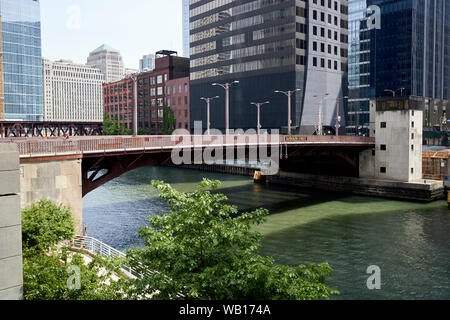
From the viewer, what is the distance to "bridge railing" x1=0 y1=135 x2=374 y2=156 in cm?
2925

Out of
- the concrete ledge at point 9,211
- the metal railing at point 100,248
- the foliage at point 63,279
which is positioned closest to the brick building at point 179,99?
the metal railing at point 100,248

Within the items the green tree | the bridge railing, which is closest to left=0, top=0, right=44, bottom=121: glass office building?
the bridge railing

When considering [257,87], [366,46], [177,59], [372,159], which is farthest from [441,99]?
[372,159]

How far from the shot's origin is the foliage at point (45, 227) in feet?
70.6

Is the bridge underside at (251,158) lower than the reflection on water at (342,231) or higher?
higher

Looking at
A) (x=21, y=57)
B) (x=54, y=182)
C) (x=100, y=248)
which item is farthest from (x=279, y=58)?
(x=21, y=57)

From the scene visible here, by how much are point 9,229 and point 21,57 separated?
7526 inches

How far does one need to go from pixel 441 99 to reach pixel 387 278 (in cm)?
14237

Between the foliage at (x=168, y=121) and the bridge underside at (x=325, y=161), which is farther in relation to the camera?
the foliage at (x=168, y=121)

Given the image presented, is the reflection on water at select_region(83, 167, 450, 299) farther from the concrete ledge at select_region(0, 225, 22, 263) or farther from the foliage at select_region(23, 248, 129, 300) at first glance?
the concrete ledge at select_region(0, 225, 22, 263)

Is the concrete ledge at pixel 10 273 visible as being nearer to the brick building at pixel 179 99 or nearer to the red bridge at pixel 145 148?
the red bridge at pixel 145 148

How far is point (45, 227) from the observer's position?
72.7 ft

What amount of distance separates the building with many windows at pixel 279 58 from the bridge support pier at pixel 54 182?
76887mm

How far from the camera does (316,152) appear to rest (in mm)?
62656
